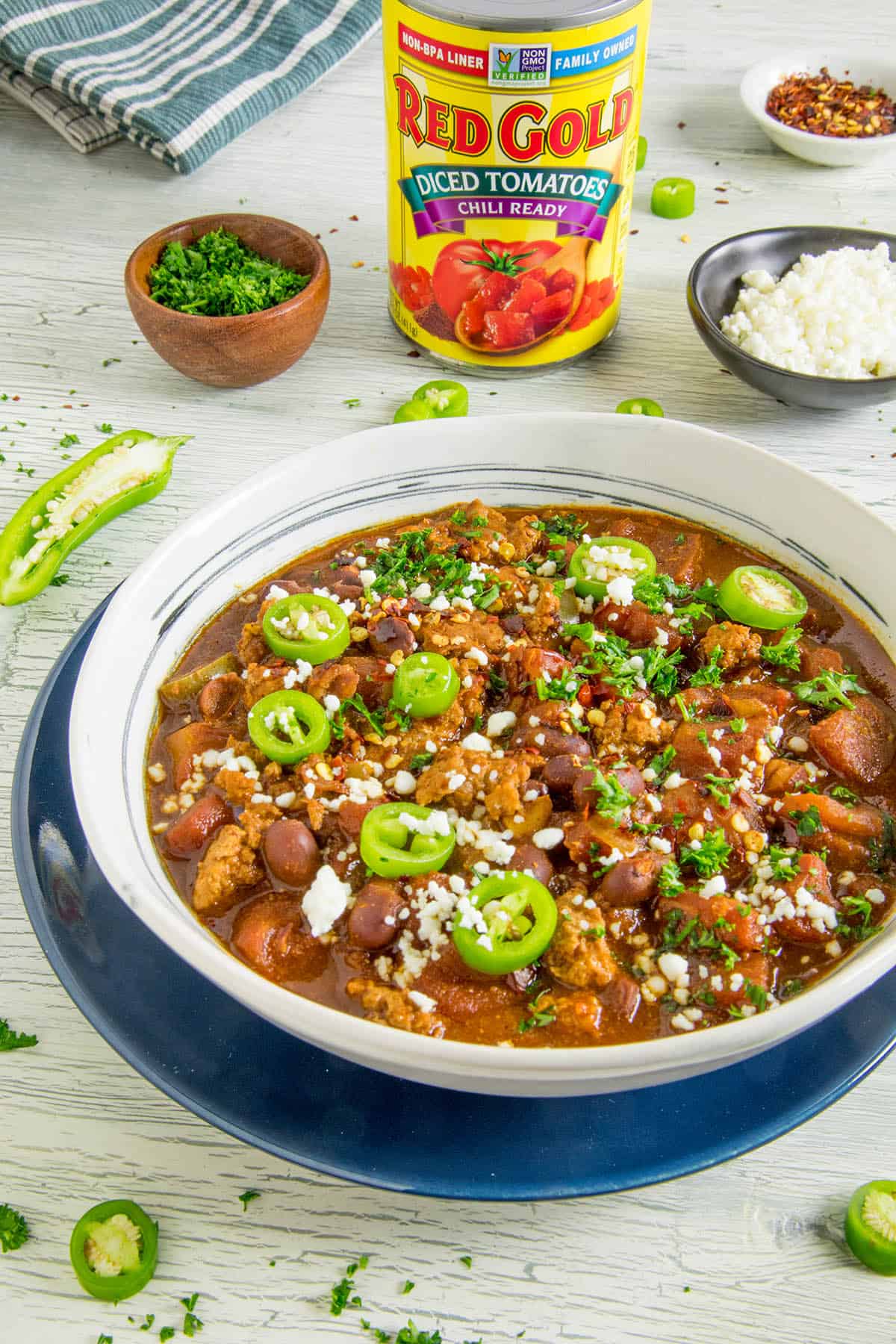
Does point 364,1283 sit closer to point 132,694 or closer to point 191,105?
point 132,694

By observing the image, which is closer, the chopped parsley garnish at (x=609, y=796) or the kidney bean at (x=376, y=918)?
the kidney bean at (x=376, y=918)

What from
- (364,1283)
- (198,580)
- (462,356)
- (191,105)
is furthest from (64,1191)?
(191,105)

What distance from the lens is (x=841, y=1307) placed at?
9.14 feet

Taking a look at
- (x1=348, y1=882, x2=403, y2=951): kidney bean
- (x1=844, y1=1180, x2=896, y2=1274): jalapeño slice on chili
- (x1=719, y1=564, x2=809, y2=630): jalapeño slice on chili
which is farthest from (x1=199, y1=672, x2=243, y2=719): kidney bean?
(x1=844, y1=1180, x2=896, y2=1274): jalapeño slice on chili

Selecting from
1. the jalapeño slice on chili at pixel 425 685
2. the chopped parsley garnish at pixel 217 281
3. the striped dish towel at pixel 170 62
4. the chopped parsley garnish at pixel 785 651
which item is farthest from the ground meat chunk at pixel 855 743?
the striped dish towel at pixel 170 62

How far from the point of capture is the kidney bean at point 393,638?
11.8 ft

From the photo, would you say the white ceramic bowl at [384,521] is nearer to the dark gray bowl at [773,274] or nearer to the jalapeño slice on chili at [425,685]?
the jalapeño slice on chili at [425,685]

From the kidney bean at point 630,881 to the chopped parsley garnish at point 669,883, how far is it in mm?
20

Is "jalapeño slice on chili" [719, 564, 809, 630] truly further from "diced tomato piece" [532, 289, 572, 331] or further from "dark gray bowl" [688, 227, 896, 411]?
"diced tomato piece" [532, 289, 572, 331]

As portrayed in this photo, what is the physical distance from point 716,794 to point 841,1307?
1260 millimetres

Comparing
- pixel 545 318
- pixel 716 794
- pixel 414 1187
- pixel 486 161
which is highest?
pixel 486 161

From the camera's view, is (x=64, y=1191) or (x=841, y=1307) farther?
(x=64, y=1191)

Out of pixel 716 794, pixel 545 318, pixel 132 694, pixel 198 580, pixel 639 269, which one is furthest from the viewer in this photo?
pixel 639 269

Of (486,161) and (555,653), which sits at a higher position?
(486,161)
